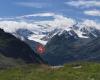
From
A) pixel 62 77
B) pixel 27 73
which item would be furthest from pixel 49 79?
pixel 27 73

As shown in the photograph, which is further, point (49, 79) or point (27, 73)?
point (27, 73)

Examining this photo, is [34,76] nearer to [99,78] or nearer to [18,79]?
[18,79]

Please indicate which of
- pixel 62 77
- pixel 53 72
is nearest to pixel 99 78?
pixel 62 77

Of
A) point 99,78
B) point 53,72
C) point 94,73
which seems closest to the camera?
point 99,78

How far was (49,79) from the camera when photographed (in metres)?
40.6

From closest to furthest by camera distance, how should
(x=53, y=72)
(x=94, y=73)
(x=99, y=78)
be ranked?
(x=99, y=78) → (x=94, y=73) → (x=53, y=72)

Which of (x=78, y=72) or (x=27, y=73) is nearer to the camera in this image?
(x=78, y=72)

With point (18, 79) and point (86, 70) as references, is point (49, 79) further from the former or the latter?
point (86, 70)

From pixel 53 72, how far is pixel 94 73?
5.23 metres

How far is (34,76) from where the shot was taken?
141 ft

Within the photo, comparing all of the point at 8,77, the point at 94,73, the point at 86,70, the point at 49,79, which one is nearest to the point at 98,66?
the point at 86,70

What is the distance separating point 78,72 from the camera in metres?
43.7

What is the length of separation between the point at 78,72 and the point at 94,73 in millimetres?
2695

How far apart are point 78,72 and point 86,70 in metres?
2.06
